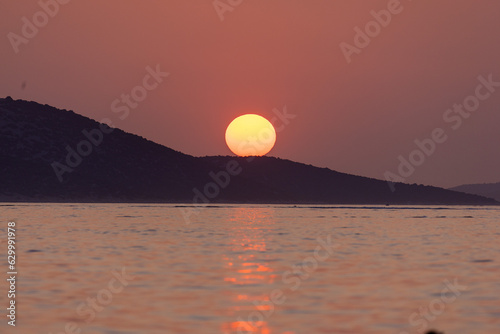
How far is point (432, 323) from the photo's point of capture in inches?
906

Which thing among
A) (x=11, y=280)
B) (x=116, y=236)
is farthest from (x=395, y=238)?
(x=11, y=280)

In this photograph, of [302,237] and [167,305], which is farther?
[302,237]

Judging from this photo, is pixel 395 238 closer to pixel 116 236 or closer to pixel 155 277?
pixel 116 236

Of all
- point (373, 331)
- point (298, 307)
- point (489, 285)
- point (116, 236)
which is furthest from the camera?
point (116, 236)

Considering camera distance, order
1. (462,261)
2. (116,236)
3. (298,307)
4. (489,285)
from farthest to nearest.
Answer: (116,236), (462,261), (489,285), (298,307)

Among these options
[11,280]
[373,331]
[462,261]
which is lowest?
[373,331]

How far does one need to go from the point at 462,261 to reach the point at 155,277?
1481 centimetres

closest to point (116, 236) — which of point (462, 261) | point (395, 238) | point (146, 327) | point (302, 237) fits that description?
point (302, 237)

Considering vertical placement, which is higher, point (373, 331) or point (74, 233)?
point (74, 233)

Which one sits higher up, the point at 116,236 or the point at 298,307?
the point at 116,236

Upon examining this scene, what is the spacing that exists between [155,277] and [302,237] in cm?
2740

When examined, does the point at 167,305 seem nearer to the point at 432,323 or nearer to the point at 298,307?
the point at 298,307

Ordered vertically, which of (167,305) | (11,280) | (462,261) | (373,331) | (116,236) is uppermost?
(116,236)

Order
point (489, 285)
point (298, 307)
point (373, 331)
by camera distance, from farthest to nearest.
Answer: point (489, 285) < point (298, 307) < point (373, 331)
